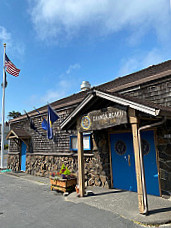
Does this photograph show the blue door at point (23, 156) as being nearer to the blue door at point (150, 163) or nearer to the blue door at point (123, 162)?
the blue door at point (123, 162)

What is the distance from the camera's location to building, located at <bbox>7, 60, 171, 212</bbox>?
5.12m

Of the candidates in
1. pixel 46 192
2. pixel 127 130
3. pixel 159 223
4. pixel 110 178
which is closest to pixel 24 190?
pixel 46 192

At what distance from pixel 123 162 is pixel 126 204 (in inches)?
A: 79.6

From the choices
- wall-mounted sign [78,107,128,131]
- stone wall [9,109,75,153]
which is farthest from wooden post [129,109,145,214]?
stone wall [9,109,75,153]

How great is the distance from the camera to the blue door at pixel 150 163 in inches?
254

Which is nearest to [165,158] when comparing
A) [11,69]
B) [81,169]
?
[81,169]

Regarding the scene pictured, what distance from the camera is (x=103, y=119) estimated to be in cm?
589

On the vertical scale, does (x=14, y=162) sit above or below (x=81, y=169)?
below

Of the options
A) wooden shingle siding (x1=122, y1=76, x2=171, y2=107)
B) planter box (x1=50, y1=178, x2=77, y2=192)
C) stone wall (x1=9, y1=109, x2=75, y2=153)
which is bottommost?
planter box (x1=50, y1=178, x2=77, y2=192)

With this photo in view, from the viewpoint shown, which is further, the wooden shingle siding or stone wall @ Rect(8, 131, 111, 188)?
stone wall @ Rect(8, 131, 111, 188)

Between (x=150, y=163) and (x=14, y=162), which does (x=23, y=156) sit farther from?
(x=150, y=163)

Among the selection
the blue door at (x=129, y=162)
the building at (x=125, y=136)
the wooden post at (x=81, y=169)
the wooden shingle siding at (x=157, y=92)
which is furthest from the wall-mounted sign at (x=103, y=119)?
the wooden shingle siding at (x=157, y=92)

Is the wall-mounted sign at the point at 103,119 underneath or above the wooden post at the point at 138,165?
above

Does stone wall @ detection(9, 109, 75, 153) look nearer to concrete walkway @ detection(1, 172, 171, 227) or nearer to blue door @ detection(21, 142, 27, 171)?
blue door @ detection(21, 142, 27, 171)
